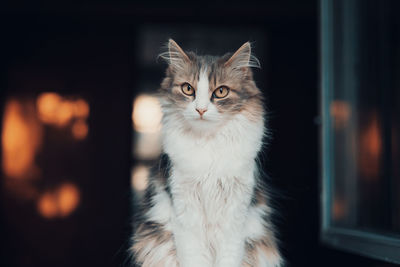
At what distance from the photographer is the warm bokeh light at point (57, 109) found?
3.61 meters

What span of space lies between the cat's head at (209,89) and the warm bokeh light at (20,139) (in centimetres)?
276

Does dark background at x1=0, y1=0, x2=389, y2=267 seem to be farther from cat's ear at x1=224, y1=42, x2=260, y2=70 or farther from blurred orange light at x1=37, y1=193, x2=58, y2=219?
cat's ear at x1=224, y1=42, x2=260, y2=70

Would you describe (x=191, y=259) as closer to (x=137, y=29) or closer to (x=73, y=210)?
(x=73, y=210)

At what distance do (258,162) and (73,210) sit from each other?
276 centimetres

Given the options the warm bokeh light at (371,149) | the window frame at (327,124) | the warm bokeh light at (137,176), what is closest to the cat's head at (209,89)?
the window frame at (327,124)

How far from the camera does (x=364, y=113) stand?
7.66ft

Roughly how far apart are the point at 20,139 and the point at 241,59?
2950mm

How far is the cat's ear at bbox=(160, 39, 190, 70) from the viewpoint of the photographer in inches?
42.8

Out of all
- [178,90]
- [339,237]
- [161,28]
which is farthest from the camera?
[161,28]

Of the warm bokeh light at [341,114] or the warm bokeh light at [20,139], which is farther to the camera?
the warm bokeh light at [20,139]

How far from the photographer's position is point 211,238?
1.12 meters

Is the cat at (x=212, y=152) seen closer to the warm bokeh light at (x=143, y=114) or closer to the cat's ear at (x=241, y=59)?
the cat's ear at (x=241, y=59)

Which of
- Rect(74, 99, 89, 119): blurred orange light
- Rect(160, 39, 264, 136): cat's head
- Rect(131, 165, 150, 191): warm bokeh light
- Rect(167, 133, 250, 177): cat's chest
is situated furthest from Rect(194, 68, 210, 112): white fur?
Rect(74, 99, 89, 119): blurred orange light

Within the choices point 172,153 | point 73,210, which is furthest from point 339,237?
point 73,210
